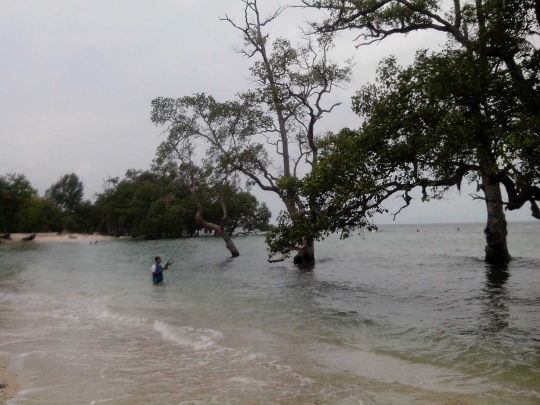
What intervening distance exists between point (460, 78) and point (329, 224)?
4.83m

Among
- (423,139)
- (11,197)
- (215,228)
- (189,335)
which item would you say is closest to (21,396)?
(189,335)

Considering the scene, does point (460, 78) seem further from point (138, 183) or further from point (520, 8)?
point (138, 183)

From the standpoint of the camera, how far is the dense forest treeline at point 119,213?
72.9 meters

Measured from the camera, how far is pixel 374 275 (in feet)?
74.8

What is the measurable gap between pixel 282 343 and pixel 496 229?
64.5 ft

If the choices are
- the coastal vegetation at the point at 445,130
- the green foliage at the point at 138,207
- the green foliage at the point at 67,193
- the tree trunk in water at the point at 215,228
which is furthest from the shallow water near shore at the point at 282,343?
the green foliage at the point at 67,193

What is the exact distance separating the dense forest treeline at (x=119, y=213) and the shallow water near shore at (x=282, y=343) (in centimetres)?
5149

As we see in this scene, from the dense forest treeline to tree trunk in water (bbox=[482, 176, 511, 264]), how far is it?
46894mm

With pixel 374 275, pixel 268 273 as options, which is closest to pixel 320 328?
pixel 374 275

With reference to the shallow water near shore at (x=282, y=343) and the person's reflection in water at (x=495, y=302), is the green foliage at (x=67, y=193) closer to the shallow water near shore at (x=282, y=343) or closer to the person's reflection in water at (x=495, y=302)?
the shallow water near shore at (x=282, y=343)

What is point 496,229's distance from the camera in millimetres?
24406

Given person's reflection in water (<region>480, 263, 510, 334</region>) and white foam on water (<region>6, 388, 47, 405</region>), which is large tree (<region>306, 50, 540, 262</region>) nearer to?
person's reflection in water (<region>480, 263, 510, 334</region>)

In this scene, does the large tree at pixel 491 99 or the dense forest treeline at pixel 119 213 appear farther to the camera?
the dense forest treeline at pixel 119 213

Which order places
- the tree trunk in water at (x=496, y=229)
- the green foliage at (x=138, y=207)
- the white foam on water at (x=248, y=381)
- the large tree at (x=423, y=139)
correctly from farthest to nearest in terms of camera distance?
1. the green foliage at (x=138, y=207)
2. the tree trunk in water at (x=496, y=229)
3. the large tree at (x=423, y=139)
4. the white foam on water at (x=248, y=381)
